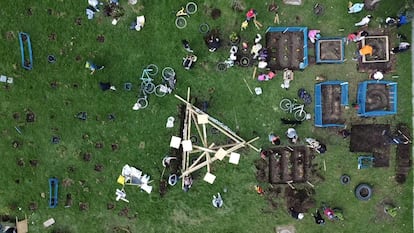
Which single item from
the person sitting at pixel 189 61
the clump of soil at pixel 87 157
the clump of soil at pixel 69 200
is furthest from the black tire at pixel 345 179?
the clump of soil at pixel 69 200

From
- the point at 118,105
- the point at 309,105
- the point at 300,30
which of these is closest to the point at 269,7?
the point at 300,30

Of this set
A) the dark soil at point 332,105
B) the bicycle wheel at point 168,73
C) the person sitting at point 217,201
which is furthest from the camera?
the person sitting at point 217,201

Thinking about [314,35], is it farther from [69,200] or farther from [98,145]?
[69,200]

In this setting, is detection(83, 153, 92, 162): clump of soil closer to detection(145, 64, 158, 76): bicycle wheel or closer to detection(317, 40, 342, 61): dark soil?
detection(145, 64, 158, 76): bicycle wheel

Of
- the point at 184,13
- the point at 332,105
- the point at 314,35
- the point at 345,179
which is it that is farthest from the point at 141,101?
the point at 345,179

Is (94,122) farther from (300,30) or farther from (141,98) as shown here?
(300,30)

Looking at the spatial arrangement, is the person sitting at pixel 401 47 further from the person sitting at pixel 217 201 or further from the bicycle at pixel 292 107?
the person sitting at pixel 217 201
